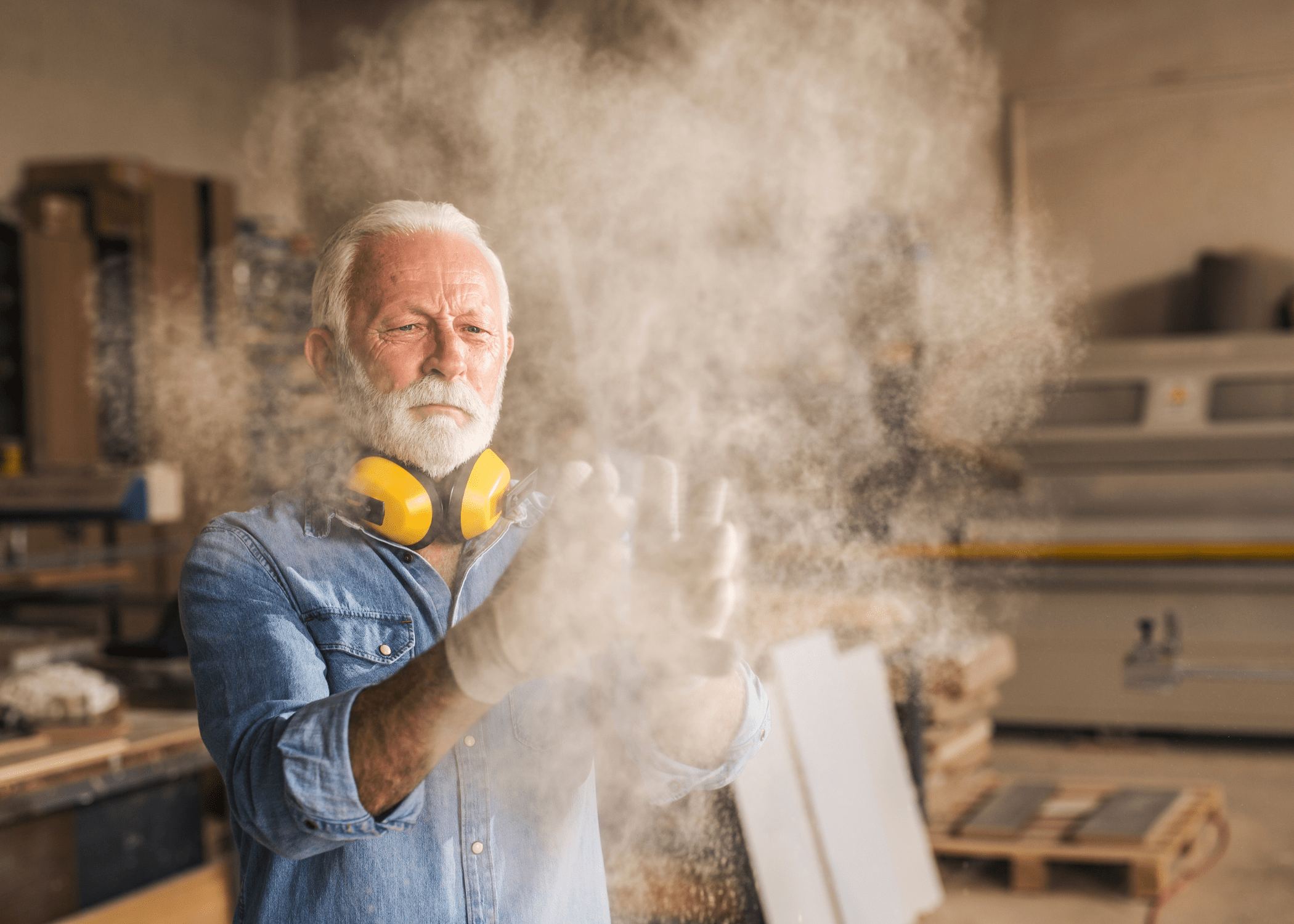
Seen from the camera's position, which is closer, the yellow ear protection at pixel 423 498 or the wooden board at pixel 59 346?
the yellow ear protection at pixel 423 498

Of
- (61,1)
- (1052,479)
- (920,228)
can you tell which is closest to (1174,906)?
(1052,479)

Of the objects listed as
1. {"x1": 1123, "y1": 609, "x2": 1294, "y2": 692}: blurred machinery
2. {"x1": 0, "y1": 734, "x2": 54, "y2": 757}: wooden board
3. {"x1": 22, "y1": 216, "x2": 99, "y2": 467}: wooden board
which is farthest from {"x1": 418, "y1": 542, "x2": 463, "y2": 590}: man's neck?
{"x1": 22, "y1": 216, "x2": 99, "y2": 467}: wooden board

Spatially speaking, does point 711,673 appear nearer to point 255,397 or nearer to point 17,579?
point 17,579

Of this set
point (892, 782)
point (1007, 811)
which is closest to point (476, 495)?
point (892, 782)

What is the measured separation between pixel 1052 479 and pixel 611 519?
16.3 ft

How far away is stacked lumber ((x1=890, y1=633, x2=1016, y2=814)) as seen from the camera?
12.4 ft

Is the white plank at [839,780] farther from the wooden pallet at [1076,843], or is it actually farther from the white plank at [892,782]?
the wooden pallet at [1076,843]

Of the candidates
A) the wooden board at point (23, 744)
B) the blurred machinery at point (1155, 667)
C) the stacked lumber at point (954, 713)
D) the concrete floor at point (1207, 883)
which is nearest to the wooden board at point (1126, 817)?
the concrete floor at point (1207, 883)

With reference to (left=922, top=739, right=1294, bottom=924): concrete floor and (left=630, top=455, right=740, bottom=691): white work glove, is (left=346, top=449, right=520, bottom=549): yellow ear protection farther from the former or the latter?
(left=922, top=739, right=1294, bottom=924): concrete floor

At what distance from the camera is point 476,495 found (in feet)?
2.68

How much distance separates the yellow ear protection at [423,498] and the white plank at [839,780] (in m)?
2.08

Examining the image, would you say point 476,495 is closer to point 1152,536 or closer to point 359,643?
point 359,643

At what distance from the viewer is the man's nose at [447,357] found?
2.58 ft

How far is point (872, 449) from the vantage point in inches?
223
